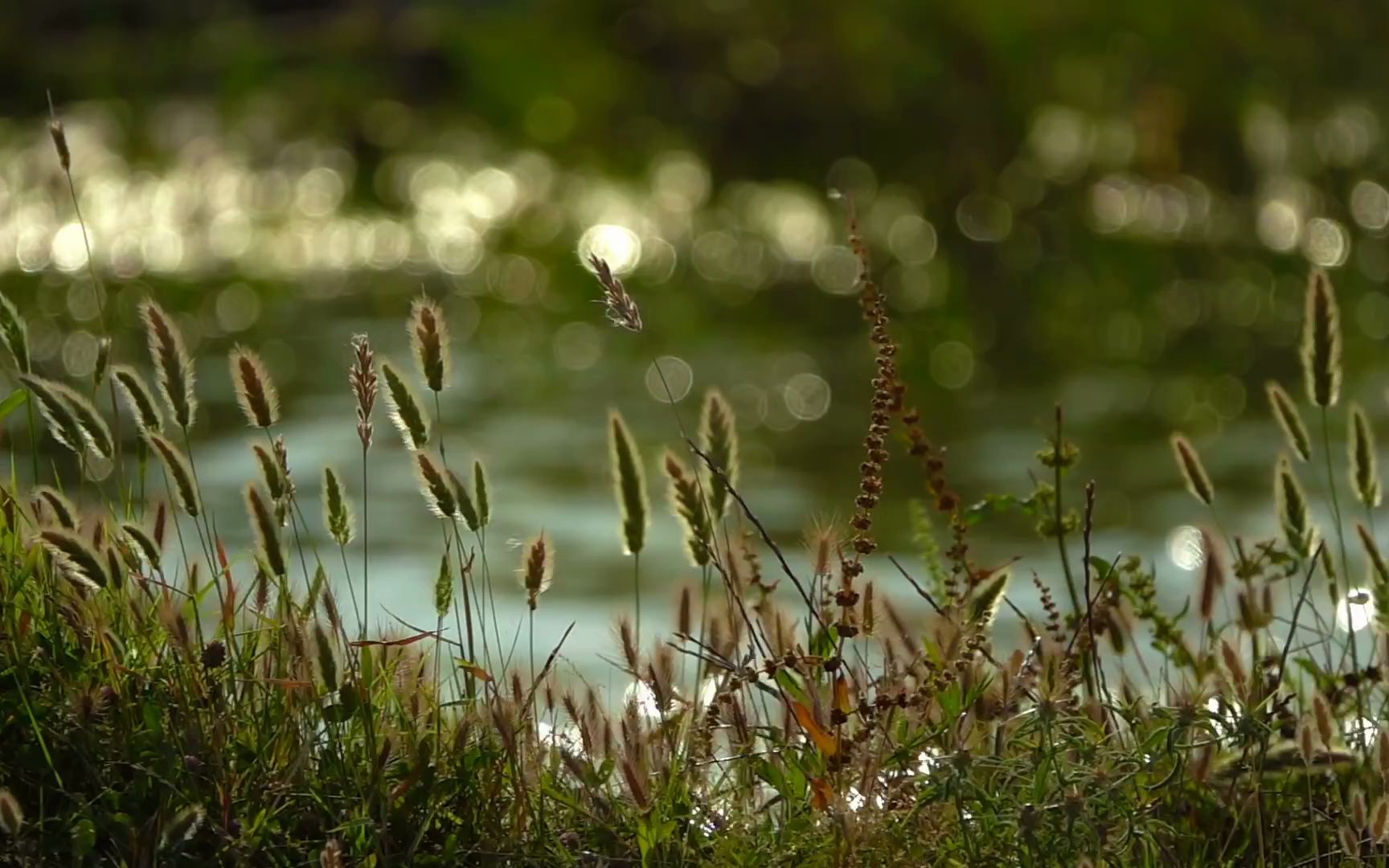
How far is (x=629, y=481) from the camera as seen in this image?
87.7 inches

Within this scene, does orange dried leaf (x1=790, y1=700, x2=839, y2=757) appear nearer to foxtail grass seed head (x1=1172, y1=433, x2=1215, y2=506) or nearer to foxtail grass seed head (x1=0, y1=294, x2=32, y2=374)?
foxtail grass seed head (x1=1172, y1=433, x2=1215, y2=506)

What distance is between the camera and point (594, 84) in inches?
411

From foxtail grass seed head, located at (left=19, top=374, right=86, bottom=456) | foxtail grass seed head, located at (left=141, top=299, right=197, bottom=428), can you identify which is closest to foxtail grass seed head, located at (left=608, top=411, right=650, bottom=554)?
foxtail grass seed head, located at (left=141, top=299, right=197, bottom=428)

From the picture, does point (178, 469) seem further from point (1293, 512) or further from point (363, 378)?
point (1293, 512)

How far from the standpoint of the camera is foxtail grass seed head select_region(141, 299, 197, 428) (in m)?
2.22

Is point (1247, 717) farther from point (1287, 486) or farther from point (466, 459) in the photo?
point (466, 459)

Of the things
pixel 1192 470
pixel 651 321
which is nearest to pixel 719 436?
pixel 1192 470

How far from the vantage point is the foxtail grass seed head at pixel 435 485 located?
216 cm

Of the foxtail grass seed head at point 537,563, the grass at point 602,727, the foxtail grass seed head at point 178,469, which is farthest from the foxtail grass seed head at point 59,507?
the foxtail grass seed head at point 537,563

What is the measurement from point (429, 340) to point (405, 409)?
10 centimetres

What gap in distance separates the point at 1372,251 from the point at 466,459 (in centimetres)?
435

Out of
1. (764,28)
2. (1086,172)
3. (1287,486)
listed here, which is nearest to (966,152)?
(1086,172)

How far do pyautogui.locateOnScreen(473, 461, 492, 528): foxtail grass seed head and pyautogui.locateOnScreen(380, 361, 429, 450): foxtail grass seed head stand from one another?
66mm

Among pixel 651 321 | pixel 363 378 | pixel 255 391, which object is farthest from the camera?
pixel 651 321
